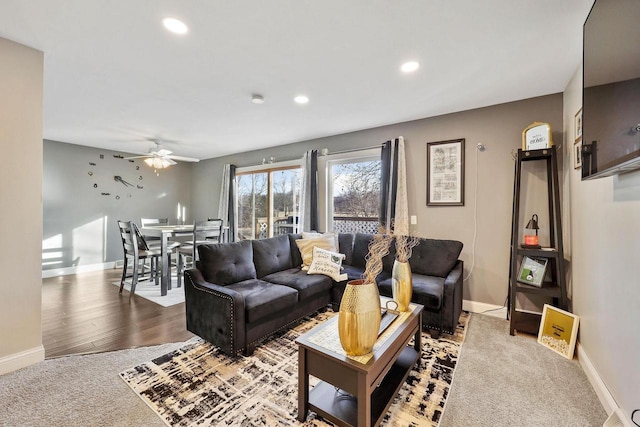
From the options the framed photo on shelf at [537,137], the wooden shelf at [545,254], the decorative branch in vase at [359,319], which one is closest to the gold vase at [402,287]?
the decorative branch in vase at [359,319]

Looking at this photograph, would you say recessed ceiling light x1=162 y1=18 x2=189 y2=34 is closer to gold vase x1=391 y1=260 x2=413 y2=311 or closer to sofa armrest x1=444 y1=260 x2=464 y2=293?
gold vase x1=391 y1=260 x2=413 y2=311

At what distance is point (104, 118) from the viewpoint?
147 inches

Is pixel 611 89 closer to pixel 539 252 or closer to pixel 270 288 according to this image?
pixel 539 252

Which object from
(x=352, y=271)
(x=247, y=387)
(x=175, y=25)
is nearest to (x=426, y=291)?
(x=352, y=271)

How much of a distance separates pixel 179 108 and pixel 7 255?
7.20 ft

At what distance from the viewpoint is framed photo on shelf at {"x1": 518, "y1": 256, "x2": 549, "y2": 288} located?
2686 millimetres

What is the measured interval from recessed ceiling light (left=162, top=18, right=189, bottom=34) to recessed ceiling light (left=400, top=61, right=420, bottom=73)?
1736 millimetres

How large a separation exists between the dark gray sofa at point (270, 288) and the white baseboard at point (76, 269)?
4238 mm

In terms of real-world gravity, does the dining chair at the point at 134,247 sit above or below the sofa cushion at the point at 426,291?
above

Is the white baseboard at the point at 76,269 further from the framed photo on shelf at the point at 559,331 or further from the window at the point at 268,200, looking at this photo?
the framed photo on shelf at the point at 559,331

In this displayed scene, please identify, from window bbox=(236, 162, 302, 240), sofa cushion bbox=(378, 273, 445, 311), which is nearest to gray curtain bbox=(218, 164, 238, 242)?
window bbox=(236, 162, 302, 240)

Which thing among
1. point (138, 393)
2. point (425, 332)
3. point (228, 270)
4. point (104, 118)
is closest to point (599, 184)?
point (425, 332)

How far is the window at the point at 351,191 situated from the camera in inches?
165

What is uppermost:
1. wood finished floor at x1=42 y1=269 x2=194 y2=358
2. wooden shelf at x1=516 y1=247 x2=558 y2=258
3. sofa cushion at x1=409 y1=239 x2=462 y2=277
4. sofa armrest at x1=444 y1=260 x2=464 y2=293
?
wooden shelf at x1=516 y1=247 x2=558 y2=258
